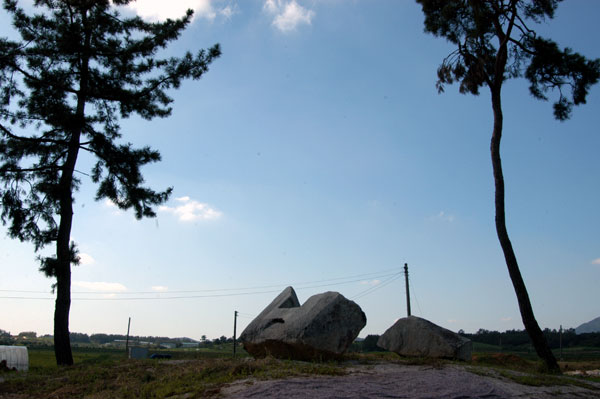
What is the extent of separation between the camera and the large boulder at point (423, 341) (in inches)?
508

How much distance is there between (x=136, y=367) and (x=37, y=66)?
10.2 metres

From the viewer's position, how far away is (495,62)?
49.9ft

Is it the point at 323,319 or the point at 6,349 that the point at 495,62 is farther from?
the point at 6,349

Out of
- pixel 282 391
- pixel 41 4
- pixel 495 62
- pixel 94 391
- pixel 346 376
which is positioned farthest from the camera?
pixel 41 4

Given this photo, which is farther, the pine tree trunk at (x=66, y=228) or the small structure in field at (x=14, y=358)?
the pine tree trunk at (x=66, y=228)

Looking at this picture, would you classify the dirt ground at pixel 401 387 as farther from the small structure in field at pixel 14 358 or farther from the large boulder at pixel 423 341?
the small structure in field at pixel 14 358

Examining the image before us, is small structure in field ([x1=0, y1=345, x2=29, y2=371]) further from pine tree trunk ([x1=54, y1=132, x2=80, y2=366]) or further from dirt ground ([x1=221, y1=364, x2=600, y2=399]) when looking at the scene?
dirt ground ([x1=221, y1=364, x2=600, y2=399])

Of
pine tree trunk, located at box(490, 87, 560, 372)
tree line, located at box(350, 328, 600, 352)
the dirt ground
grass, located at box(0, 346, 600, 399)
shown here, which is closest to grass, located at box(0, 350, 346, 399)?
grass, located at box(0, 346, 600, 399)

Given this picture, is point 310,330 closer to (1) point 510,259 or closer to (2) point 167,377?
(2) point 167,377

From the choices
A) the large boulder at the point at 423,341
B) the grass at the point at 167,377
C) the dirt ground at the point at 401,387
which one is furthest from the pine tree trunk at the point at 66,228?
the large boulder at the point at 423,341

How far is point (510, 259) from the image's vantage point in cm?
1348

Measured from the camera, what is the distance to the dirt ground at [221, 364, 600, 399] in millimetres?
7066

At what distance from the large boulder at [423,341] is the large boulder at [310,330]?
2840 mm

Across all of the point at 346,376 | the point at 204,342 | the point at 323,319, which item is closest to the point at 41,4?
the point at 323,319
